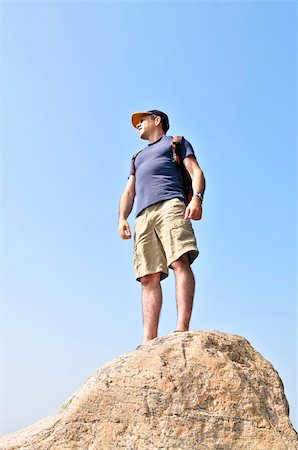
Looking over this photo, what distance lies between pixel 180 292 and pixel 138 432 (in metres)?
1.45

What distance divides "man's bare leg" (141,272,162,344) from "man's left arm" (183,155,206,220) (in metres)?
0.67

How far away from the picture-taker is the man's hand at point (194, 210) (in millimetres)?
5102

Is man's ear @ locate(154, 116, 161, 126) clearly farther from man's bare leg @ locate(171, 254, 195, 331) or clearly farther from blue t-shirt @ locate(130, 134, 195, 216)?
man's bare leg @ locate(171, 254, 195, 331)

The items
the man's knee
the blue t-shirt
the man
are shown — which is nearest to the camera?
the man

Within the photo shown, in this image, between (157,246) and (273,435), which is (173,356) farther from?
(157,246)

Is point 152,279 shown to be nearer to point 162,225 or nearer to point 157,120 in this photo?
point 162,225

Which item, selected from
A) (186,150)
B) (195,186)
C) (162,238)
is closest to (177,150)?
(186,150)

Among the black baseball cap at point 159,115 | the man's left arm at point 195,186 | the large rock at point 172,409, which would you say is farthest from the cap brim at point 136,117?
the large rock at point 172,409

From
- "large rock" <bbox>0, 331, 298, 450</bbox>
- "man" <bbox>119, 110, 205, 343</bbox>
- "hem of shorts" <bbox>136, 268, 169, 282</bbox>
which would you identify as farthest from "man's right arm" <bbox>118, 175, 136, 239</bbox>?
"large rock" <bbox>0, 331, 298, 450</bbox>

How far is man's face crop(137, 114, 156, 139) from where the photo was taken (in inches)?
233

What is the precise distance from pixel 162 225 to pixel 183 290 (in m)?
0.71

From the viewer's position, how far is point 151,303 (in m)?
5.14

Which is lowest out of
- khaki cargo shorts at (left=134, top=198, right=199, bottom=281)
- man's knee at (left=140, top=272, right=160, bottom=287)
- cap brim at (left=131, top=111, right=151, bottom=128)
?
man's knee at (left=140, top=272, right=160, bottom=287)

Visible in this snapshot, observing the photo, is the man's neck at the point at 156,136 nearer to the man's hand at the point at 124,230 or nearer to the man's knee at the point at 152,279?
the man's hand at the point at 124,230
